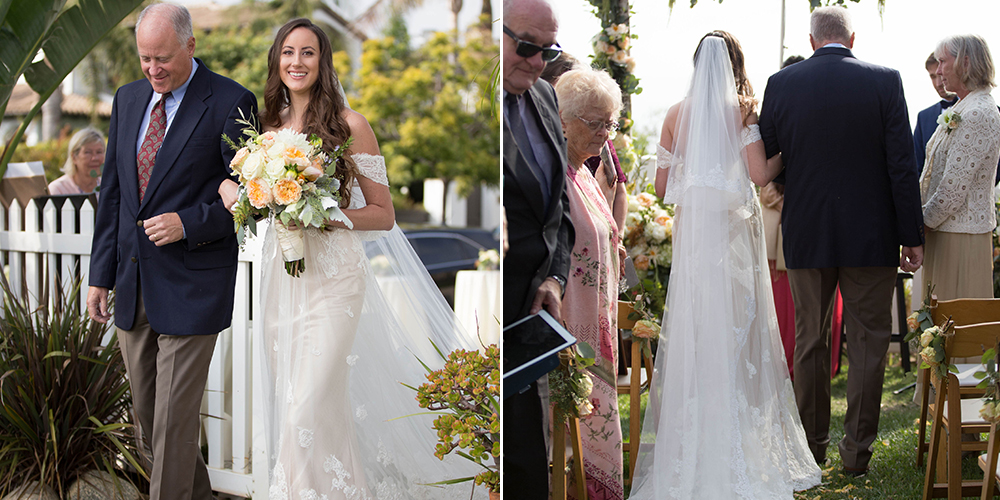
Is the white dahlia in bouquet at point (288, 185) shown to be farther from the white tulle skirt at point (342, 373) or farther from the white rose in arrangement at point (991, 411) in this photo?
the white rose in arrangement at point (991, 411)

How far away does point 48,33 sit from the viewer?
390cm

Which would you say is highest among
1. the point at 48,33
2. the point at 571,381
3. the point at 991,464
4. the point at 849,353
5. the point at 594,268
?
the point at 48,33

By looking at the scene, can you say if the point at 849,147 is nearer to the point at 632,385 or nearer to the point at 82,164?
the point at 632,385

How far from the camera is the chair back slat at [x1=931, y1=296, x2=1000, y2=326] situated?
297 cm

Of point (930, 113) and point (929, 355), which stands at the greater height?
point (930, 113)

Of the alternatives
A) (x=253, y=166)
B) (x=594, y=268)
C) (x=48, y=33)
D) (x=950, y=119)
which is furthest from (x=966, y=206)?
(x=48, y=33)

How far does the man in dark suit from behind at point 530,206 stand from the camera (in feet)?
5.65

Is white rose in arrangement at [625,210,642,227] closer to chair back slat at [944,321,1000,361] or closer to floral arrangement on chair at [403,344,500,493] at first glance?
floral arrangement on chair at [403,344,500,493]

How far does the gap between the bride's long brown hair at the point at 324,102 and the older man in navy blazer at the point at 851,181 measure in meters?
1.85

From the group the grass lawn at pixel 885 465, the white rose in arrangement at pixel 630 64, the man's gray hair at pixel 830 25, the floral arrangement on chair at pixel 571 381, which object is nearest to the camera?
the floral arrangement on chair at pixel 571 381

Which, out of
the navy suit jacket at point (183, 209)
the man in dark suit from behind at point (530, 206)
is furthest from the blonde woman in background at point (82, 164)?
the man in dark suit from behind at point (530, 206)

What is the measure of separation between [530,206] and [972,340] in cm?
206

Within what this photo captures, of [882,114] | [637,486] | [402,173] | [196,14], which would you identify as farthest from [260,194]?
[196,14]

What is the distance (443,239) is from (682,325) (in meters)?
10.5
